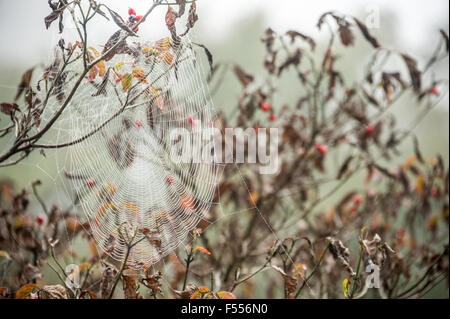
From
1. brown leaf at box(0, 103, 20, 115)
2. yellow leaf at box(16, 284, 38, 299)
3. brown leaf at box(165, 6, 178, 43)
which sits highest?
brown leaf at box(165, 6, 178, 43)

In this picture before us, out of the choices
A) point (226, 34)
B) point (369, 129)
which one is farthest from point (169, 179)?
point (226, 34)

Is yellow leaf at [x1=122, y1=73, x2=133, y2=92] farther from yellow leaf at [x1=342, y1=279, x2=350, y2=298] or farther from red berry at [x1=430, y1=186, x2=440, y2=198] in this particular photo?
red berry at [x1=430, y1=186, x2=440, y2=198]

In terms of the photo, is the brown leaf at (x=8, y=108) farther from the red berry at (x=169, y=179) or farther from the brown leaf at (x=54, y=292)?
the red berry at (x=169, y=179)

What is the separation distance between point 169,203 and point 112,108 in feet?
1.39

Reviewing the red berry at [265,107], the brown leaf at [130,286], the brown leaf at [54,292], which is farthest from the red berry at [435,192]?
the brown leaf at [54,292]

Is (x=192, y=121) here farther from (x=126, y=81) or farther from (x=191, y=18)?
(x=191, y=18)

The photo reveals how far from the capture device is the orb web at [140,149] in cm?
141

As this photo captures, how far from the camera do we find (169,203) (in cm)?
186

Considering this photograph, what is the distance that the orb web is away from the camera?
1407 millimetres

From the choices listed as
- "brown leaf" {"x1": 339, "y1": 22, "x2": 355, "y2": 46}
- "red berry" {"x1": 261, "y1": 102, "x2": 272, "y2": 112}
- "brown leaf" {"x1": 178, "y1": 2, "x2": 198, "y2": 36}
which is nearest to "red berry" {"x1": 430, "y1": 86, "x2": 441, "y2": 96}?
"red berry" {"x1": 261, "y1": 102, "x2": 272, "y2": 112}

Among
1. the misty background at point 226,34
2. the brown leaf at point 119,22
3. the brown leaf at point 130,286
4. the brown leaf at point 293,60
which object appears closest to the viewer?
the brown leaf at point 119,22

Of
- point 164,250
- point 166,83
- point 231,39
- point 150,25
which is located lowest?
point 164,250
